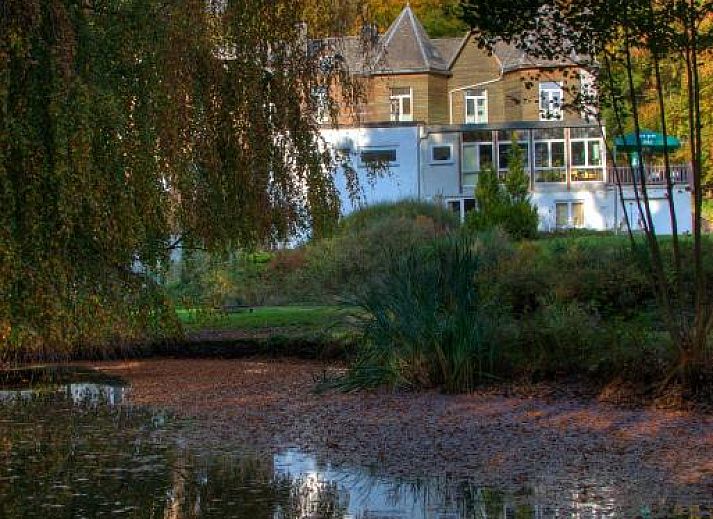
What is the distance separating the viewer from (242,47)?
1666cm

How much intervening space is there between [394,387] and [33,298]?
4.64 m

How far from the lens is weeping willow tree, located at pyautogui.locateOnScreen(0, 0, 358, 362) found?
12750mm

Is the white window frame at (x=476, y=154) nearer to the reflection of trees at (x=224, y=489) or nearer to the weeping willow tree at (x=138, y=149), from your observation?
the weeping willow tree at (x=138, y=149)

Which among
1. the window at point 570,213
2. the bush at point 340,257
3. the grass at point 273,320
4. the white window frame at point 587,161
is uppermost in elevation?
the white window frame at point 587,161

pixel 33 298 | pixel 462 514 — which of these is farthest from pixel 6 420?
pixel 462 514

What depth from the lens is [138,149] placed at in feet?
45.5

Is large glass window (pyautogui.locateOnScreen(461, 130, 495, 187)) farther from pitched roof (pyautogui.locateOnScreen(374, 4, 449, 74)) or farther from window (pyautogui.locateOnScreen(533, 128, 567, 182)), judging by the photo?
pitched roof (pyautogui.locateOnScreen(374, 4, 449, 74))

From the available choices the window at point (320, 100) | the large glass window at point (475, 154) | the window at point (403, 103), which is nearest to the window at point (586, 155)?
the large glass window at point (475, 154)

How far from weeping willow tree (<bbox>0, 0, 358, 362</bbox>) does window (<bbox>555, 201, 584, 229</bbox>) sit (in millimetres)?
35888

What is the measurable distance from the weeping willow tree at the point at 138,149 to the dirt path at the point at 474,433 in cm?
170

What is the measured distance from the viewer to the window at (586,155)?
173 feet

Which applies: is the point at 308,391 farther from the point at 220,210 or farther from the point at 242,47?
the point at 242,47

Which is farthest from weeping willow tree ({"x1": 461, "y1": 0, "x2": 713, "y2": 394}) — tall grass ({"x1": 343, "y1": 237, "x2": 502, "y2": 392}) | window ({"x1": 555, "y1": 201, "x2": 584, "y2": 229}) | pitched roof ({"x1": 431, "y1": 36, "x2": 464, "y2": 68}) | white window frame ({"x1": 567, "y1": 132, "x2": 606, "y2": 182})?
pitched roof ({"x1": 431, "y1": 36, "x2": 464, "y2": 68})

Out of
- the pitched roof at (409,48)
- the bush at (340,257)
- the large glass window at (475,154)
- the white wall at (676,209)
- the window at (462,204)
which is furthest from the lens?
the pitched roof at (409,48)
